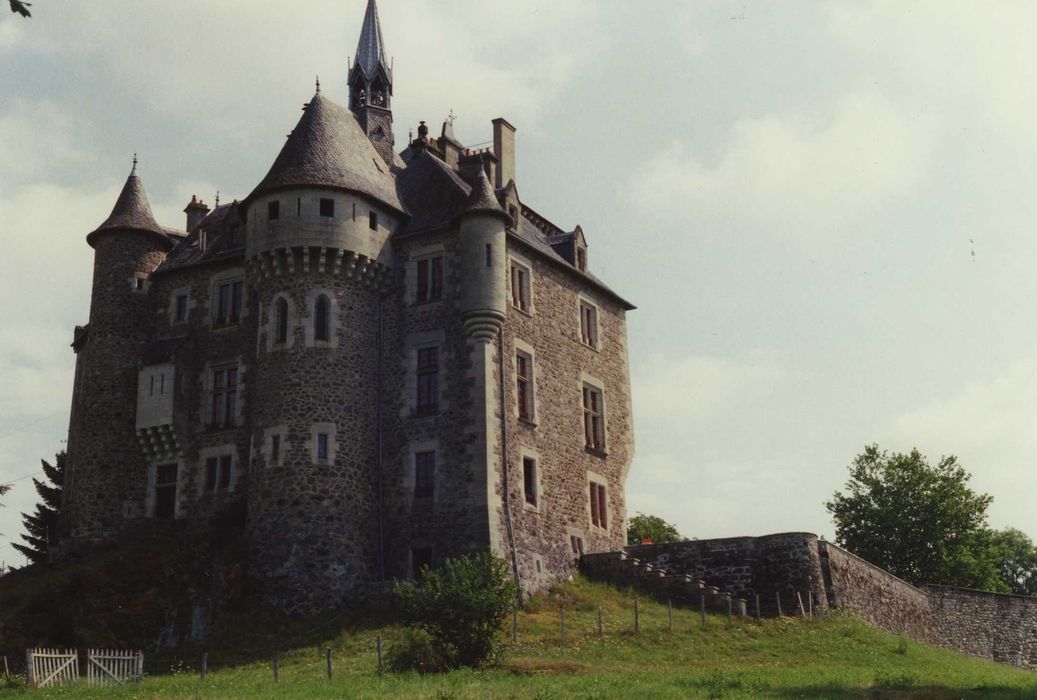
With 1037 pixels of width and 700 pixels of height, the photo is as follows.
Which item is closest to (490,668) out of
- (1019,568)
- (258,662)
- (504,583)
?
(504,583)

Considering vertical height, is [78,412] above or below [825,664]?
above

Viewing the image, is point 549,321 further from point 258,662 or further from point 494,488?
point 258,662

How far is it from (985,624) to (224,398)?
3001cm

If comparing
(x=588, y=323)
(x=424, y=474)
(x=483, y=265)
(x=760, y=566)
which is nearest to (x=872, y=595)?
(x=760, y=566)

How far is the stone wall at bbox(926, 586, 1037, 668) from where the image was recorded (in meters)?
48.0

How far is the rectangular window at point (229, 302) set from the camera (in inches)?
1719

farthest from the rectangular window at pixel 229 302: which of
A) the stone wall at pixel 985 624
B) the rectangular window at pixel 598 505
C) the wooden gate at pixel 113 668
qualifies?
the stone wall at pixel 985 624

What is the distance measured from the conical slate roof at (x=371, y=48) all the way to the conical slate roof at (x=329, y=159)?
23.8 ft

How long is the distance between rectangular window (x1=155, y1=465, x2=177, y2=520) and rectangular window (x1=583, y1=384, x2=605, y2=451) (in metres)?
13.9

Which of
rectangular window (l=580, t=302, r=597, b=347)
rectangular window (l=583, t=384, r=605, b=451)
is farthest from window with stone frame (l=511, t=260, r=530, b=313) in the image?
rectangular window (l=583, t=384, r=605, b=451)

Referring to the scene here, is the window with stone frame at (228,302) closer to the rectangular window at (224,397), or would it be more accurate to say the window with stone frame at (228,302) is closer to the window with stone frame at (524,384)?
the rectangular window at (224,397)

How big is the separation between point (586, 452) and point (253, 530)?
11787 millimetres

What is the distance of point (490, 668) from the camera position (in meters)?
29.2

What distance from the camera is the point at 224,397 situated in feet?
140
